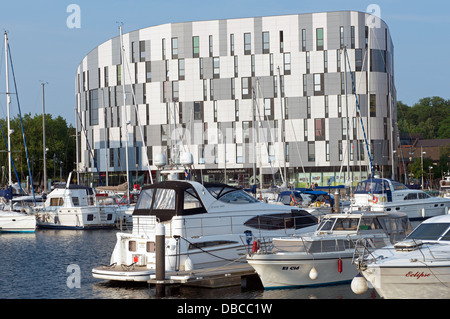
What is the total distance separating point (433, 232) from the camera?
65.7ft

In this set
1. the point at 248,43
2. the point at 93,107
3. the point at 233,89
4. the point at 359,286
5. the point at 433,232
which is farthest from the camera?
the point at 93,107

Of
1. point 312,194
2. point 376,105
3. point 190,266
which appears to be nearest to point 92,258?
point 190,266

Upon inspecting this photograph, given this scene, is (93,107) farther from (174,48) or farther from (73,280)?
(73,280)

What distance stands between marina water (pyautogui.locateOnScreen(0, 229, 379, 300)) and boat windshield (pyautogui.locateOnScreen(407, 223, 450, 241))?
2310 mm

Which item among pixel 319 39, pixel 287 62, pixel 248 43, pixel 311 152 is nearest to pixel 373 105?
pixel 311 152

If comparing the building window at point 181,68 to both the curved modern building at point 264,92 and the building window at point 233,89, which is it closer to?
the curved modern building at point 264,92

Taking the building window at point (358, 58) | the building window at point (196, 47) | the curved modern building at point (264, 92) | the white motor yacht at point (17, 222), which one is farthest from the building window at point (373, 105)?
the white motor yacht at point (17, 222)

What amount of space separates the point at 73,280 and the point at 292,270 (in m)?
8.82

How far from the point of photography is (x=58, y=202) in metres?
50.5

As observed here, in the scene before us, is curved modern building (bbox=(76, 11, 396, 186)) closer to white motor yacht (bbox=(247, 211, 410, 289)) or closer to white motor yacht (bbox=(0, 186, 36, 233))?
white motor yacht (bbox=(0, 186, 36, 233))

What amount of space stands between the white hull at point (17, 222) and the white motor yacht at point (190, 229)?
2441 centimetres

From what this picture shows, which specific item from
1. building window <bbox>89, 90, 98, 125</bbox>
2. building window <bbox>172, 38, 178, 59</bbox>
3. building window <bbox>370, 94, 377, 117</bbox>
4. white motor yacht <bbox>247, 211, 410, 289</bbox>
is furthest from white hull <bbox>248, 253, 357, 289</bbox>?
building window <bbox>89, 90, 98, 125</bbox>
